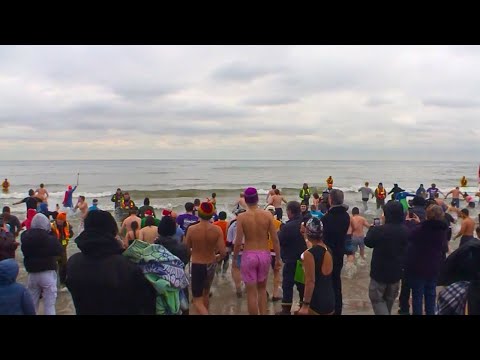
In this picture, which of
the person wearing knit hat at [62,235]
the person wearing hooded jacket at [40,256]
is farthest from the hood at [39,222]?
the person wearing knit hat at [62,235]

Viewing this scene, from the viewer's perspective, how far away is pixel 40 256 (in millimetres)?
4344

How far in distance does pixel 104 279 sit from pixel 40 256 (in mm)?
Answer: 2286

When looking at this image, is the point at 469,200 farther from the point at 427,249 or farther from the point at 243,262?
the point at 243,262

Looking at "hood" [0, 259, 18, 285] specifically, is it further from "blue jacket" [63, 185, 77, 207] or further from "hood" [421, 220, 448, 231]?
"blue jacket" [63, 185, 77, 207]

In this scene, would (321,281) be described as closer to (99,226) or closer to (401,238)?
(401,238)

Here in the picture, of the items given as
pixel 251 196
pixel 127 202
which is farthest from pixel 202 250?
pixel 127 202

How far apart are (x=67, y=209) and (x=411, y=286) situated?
13.0 meters

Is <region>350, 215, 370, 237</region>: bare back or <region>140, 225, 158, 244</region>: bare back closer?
<region>140, 225, 158, 244</region>: bare back

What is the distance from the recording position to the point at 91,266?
259cm

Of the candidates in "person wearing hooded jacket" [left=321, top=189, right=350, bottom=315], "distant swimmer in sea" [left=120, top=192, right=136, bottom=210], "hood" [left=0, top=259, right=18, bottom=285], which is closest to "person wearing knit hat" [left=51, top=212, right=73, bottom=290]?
"hood" [left=0, top=259, right=18, bottom=285]

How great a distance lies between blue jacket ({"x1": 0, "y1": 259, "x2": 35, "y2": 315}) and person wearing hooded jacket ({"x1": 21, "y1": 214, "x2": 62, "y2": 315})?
1.45 m

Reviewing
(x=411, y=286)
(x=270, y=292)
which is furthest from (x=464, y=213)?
(x=270, y=292)

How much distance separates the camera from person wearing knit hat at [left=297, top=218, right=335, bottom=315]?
11.6ft

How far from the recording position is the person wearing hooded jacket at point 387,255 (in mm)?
4234
